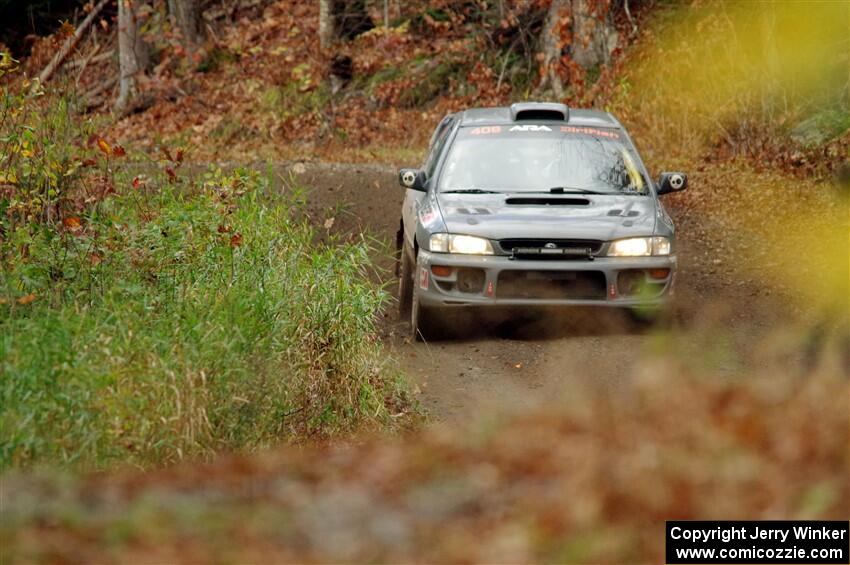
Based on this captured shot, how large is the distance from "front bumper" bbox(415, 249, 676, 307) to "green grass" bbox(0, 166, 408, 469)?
0.66 meters

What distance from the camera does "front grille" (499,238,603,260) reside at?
31.9 feet

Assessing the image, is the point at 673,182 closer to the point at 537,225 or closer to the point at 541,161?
the point at 541,161

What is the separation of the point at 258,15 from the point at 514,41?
9.64 m

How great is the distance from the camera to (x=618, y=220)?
32.6ft

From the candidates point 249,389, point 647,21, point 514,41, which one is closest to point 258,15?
point 514,41

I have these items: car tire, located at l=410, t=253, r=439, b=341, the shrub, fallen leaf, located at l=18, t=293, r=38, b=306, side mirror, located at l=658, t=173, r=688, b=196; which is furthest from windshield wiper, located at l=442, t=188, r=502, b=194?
fallen leaf, located at l=18, t=293, r=38, b=306

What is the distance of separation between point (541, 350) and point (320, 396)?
94.3 inches

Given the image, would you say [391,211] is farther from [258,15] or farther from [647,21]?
[258,15]

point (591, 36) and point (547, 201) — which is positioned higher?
point (591, 36)

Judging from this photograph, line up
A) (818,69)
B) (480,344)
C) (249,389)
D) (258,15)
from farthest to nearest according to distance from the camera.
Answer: (258,15) → (818,69) → (480,344) → (249,389)

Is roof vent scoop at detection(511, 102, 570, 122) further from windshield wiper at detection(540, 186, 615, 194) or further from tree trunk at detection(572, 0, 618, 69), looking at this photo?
tree trunk at detection(572, 0, 618, 69)

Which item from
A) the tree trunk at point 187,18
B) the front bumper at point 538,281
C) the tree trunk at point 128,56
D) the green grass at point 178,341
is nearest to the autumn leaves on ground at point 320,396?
the green grass at point 178,341

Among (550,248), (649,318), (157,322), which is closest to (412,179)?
(550,248)

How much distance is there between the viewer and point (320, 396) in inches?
314
